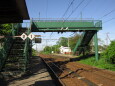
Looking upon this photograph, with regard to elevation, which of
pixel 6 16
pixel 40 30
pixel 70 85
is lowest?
pixel 70 85

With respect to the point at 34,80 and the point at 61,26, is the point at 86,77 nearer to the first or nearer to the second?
the point at 34,80

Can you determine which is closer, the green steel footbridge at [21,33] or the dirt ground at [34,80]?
the dirt ground at [34,80]

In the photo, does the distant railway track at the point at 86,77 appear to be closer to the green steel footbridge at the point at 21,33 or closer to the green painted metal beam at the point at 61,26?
the green steel footbridge at the point at 21,33

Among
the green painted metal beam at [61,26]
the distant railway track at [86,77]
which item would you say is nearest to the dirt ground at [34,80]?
the distant railway track at [86,77]

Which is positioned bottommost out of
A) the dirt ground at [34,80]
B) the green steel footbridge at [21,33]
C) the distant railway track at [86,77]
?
the distant railway track at [86,77]

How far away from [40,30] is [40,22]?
1.16m

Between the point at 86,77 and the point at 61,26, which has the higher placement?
the point at 61,26

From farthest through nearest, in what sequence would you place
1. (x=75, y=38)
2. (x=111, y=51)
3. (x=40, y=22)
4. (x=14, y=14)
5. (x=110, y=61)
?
(x=75, y=38)
(x=40, y=22)
(x=110, y=61)
(x=111, y=51)
(x=14, y=14)

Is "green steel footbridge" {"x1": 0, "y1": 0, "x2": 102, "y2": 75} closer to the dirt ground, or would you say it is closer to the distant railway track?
the dirt ground

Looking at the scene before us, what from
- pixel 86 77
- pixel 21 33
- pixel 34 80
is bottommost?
pixel 86 77

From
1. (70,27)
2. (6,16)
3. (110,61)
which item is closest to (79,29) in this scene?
(70,27)

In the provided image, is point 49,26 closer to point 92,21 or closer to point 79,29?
point 79,29

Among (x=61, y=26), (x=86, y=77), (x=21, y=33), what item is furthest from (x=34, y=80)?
(x=61, y=26)

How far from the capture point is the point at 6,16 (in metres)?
6.33
